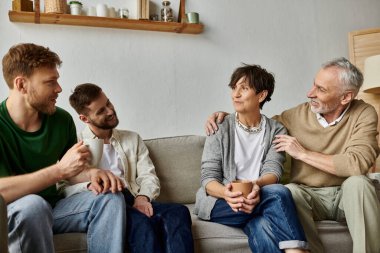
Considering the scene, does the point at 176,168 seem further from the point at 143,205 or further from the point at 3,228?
the point at 3,228

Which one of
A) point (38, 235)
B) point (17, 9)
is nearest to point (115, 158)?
point (38, 235)

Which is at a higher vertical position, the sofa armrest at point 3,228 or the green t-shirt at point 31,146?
the green t-shirt at point 31,146

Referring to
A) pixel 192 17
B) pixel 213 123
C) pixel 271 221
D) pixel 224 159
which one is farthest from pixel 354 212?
pixel 192 17

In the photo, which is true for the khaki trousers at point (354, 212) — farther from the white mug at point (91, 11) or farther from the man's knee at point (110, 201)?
the white mug at point (91, 11)

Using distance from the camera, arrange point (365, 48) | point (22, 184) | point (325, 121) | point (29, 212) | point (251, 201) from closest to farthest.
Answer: point (29, 212)
point (22, 184)
point (251, 201)
point (325, 121)
point (365, 48)

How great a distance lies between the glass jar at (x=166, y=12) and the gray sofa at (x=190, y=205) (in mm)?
794

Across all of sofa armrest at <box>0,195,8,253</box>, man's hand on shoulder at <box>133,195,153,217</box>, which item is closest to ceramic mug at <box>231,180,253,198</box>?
man's hand on shoulder at <box>133,195,153,217</box>

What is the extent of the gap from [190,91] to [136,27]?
535 mm

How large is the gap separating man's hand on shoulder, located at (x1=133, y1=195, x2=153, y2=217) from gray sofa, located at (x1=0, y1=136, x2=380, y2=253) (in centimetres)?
20

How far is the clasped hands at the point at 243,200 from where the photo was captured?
1930mm

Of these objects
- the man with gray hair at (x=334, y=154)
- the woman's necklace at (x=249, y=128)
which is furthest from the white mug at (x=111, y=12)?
the woman's necklace at (x=249, y=128)

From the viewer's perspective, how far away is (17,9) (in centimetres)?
265

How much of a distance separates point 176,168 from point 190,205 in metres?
0.21

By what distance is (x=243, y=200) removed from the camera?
1.93 m
